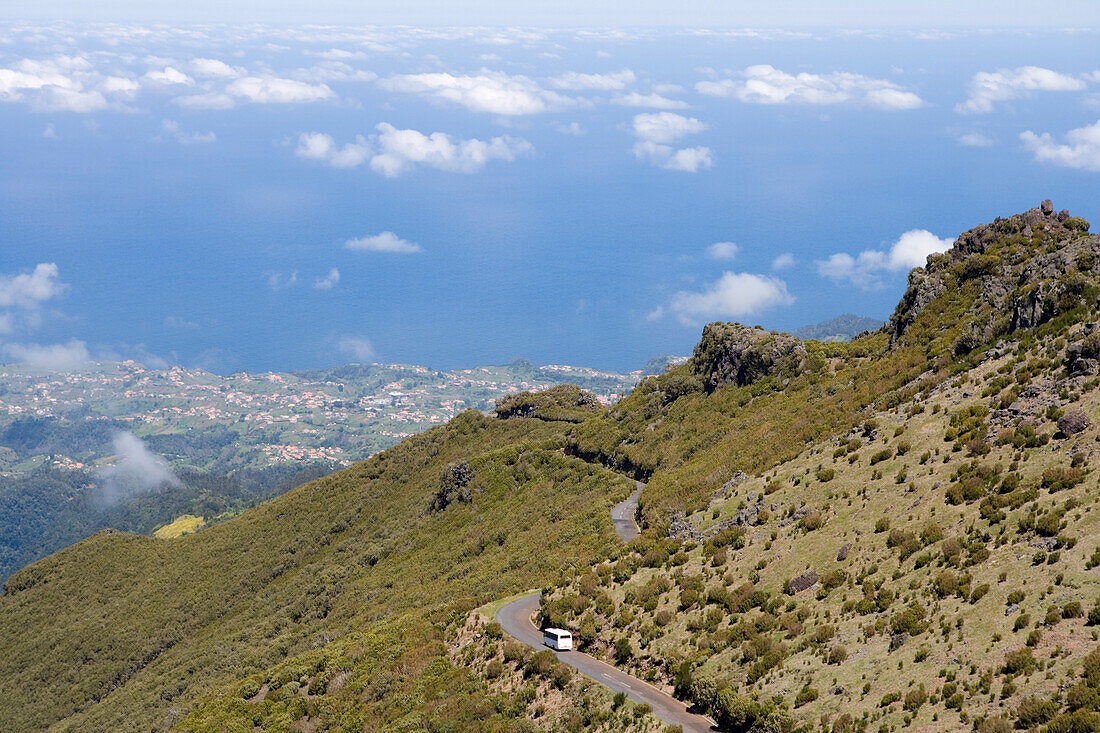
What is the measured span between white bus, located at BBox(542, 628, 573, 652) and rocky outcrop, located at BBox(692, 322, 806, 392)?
3525 cm

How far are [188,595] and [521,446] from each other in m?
43.8

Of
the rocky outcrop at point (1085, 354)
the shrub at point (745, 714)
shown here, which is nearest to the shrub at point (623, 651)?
the shrub at point (745, 714)

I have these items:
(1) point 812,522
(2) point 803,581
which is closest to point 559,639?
(2) point 803,581

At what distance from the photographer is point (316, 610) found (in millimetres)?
68625

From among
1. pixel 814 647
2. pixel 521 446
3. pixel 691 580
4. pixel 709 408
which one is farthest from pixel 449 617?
pixel 521 446

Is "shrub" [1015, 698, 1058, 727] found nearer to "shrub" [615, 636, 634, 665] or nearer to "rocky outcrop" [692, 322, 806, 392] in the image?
"shrub" [615, 636, 634, 665]

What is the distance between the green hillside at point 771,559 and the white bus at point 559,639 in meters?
0.82

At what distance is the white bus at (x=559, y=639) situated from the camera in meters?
33.0

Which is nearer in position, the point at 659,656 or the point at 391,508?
the point at 659,656

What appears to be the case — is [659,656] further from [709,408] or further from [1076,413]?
[709,408]

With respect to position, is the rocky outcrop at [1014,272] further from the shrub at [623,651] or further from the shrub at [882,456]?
the shrub at [623,651]

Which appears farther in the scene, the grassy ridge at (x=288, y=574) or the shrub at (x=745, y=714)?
the grassy ridge at (x=288, y=574)

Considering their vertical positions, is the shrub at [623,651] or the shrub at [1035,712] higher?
the shrub at [1035,712]

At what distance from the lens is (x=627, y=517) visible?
172ft
